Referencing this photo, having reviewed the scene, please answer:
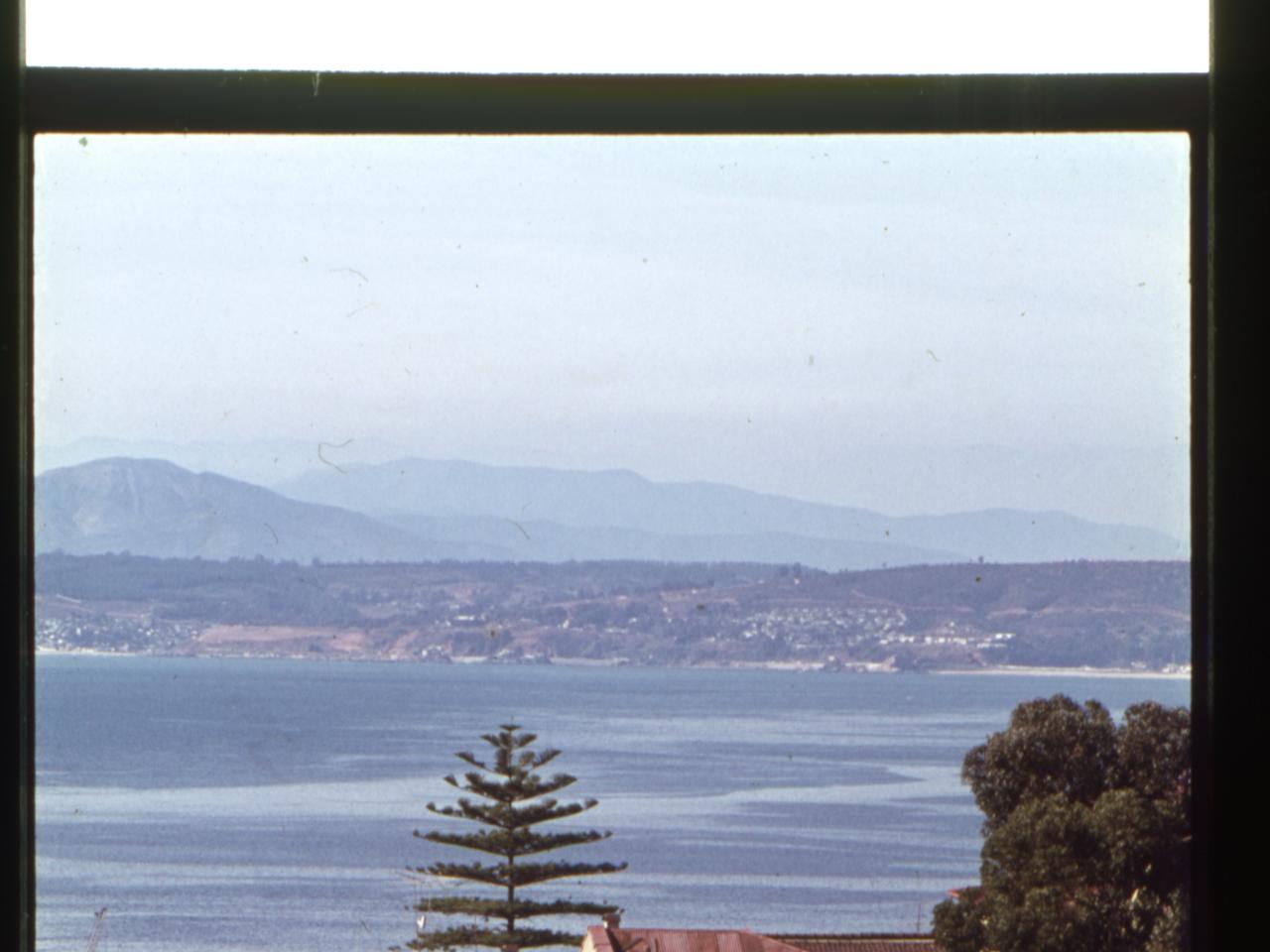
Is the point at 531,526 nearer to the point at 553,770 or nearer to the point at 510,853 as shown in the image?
the point at 510,853

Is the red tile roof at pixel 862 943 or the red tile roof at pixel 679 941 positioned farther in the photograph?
the red tile roof at pixel 862 943

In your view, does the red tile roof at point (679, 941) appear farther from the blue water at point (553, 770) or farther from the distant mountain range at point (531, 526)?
the blue water at point (553, 770)

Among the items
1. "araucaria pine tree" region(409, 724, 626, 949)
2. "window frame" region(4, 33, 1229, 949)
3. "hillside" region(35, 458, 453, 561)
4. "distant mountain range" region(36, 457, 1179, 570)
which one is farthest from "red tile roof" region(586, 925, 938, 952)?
"window frame" region(4, 33, 1229, 949)

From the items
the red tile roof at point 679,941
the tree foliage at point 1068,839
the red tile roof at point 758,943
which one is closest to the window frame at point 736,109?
the tree foliage at point 1068,839

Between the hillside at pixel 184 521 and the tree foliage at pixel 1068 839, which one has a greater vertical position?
the hillside at pixel 184 521

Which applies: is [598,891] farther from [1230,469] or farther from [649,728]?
[1230,469]

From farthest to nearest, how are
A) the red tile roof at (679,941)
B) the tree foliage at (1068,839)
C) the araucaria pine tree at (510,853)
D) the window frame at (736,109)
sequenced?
the araucaria pine tree at (510,853) → the red tile roof at (679,941) → the tree foliage at (1068,839) → the window frame at (736,109)

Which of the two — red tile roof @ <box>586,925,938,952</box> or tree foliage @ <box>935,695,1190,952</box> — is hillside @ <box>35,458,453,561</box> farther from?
red tile roof @ <box>586,925,938,952</box>

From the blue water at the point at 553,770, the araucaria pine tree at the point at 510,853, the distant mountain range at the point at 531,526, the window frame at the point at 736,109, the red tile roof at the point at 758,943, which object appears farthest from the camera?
the blue water at the point at 553,770

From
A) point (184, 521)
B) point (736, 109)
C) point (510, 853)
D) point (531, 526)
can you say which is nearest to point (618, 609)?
point (531, 526)
